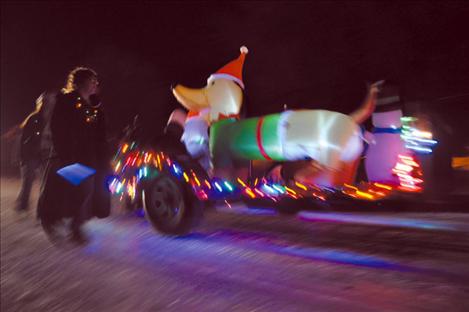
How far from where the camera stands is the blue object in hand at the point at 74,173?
17.1 ft

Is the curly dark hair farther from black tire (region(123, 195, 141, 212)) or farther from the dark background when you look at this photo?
black tire (region(123, 195, 141, 212))

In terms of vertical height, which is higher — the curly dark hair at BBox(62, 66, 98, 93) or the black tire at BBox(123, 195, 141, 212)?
the curly dark hair at BBox(62, 66, 98, 93)

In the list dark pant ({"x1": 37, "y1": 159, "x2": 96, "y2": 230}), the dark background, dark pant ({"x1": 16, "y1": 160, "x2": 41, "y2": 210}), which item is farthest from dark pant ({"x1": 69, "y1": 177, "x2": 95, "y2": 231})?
dark pant ({"x1": 16, "y1": 160, "x2": 41, "y2": 210})

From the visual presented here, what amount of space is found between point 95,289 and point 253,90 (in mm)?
2428

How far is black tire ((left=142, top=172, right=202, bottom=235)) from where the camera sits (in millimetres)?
5270

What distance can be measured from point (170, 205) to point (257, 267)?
153 centimetres

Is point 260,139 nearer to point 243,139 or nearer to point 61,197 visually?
point 243,139

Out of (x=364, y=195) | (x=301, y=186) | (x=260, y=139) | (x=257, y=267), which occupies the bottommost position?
(x=257, y=267)

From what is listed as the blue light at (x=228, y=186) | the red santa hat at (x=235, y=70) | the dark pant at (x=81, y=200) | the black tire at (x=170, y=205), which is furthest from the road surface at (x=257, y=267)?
the red santa hat at (x=235, y=70)

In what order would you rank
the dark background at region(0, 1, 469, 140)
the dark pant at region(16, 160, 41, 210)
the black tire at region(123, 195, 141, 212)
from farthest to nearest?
the dark pant at region(16, 160, 41, 210)
the black tire at region(123, 195, 141, 212)
the dark background at region(0, 1, 469, 140)

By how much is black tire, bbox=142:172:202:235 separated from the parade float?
0.01 meters

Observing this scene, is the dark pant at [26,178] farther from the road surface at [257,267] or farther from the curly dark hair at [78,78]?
the curly dark hair at [78,78]

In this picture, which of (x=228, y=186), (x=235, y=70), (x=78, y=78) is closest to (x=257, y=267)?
(x=228, y=186)

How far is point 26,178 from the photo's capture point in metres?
7.95
